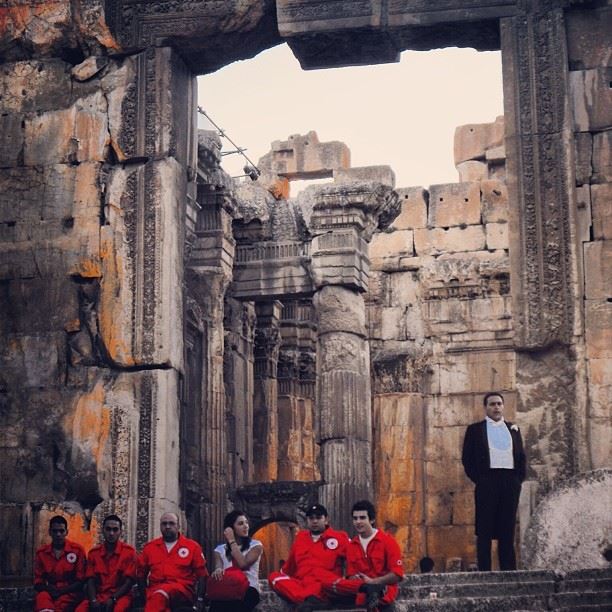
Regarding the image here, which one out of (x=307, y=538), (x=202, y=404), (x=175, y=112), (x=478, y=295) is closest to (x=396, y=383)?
(x=478, y=295)

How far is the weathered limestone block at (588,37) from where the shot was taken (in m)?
15.1

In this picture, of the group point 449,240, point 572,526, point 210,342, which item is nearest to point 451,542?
point 449,240

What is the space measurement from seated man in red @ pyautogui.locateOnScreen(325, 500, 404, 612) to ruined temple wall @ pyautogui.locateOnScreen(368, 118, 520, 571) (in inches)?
594

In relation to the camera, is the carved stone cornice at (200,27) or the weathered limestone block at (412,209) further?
the weathered limestone block at (412,209)

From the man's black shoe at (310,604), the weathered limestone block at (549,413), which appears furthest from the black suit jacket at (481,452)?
the man's black shoe at (310,604)

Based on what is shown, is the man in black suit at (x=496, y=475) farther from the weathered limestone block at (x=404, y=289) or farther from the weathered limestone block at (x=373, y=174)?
the weathered limestone block at (x=404, y=289)

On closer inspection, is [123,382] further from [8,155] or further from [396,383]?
[396,383]

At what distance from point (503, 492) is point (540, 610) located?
2.09 metres

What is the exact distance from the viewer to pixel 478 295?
2817cm

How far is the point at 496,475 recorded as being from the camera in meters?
13.8

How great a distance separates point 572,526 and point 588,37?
14.4 feet

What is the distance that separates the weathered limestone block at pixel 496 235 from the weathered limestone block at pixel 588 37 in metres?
13.0

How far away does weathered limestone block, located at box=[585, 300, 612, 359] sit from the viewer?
14.6 meters

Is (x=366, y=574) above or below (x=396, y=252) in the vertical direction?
below
